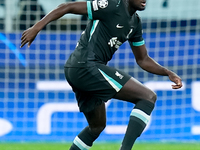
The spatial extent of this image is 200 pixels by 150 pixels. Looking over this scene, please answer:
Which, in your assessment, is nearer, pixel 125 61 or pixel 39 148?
pixel 39 148

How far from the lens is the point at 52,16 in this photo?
152 inches

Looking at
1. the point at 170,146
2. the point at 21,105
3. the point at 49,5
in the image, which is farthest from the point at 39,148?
the point at 49,5

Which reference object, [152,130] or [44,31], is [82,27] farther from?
[152,130]

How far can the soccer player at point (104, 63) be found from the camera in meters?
3.89

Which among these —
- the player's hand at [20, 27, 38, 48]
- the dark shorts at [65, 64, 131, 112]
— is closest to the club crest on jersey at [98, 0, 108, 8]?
the dark shorts at [65, 64, 131, 112]

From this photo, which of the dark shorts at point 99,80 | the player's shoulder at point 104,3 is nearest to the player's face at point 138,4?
the player's shoulder at point 104,3

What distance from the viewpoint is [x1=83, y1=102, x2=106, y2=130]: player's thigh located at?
439 centimetres

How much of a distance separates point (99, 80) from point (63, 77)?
12.0 ft

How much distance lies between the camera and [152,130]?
24.8 feet

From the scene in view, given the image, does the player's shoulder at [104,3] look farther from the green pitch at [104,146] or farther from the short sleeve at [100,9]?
the green pitch at [104,146]

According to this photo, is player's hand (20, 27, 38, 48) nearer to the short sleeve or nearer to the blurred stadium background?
the short sleeve

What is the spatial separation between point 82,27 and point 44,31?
0.64m

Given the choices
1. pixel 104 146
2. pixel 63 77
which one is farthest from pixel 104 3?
pixel 63 77

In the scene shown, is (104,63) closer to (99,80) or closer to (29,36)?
(99,80)
